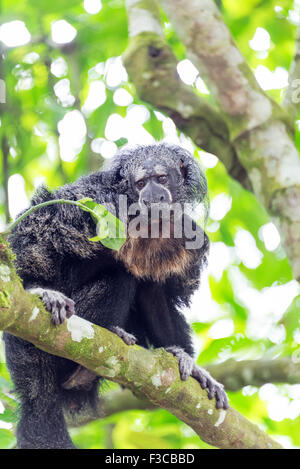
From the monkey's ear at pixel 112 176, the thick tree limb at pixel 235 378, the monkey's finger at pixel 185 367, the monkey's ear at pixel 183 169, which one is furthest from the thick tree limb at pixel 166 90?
the thick tree limb at pixel 235 378

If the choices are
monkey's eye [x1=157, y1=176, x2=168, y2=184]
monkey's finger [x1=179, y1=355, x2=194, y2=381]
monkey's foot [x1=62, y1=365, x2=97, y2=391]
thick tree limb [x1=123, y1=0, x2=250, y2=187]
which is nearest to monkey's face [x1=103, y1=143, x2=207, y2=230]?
monkey's eye [x1=157, y1=176, x2=168, y2=184]

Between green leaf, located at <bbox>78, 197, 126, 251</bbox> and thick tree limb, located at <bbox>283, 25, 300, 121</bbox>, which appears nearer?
green leaf, located at <bbox>78, 197, 126, 251</bbox>

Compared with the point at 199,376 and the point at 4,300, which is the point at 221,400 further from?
the point at 4,300

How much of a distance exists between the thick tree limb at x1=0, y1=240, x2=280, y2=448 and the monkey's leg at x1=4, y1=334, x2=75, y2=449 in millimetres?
733

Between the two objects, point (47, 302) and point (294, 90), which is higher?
point (294, 90)

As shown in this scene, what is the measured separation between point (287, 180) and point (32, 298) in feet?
5.36

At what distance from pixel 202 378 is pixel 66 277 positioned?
1109 mm

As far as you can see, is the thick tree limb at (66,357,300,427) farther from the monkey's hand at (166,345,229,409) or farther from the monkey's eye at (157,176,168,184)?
the monkey's eye at (157,176,168,184)

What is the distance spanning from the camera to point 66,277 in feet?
11.7

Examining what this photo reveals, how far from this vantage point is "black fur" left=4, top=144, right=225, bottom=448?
346cm

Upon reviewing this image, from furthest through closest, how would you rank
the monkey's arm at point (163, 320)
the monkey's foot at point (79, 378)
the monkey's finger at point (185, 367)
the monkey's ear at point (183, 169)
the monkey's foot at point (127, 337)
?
the monkey's ear at point (183, 169), the monkey's arm at point (163, 320), the monkey's foot at point (79, 378), the monkey's finger at point (185, 367), the monkey's foot at point (127, 337)

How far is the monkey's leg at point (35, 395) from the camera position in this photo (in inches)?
138

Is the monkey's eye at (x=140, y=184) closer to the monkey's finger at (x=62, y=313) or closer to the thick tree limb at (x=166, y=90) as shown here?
the thick tree limb at (x=166, y=90)

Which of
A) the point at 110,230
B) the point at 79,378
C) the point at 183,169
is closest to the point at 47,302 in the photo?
the point at 110,230
